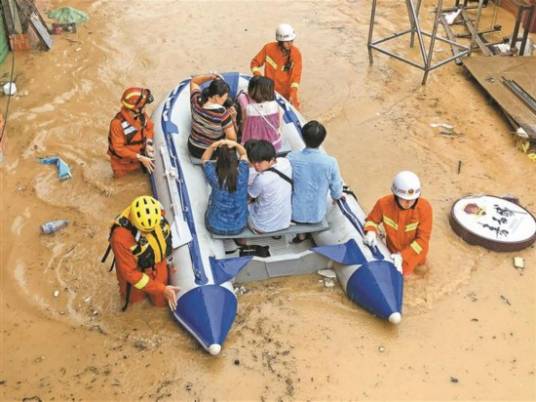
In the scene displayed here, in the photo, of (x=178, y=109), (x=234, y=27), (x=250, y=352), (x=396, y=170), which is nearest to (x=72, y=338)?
(x=250, y=352)

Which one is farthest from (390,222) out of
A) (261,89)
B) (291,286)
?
(261,89)

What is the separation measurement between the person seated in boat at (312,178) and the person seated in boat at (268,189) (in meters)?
0.08

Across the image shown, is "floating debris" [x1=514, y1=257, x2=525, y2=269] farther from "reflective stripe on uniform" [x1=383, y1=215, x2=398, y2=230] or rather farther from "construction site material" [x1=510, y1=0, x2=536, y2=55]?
"construction site material" [x1=510, y1=0, x2=536, y2=55]

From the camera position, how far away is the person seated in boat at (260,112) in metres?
4.98

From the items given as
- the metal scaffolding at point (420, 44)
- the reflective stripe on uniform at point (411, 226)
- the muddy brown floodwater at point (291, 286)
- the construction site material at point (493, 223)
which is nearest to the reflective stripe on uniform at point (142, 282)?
the muddy brown floodwater at point (291, 286)

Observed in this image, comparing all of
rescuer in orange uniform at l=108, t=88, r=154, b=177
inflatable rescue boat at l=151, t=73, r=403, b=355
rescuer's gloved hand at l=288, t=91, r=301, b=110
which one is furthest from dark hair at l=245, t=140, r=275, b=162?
rescuer's gloved hand at l=288, t=91, r=301, b=110

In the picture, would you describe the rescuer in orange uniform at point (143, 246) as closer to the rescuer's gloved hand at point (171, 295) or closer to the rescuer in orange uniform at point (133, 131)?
the rescuer's gloved hand at point (171, 295)

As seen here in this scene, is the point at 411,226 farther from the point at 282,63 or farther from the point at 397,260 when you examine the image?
the point at 282,63

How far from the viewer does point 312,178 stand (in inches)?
171

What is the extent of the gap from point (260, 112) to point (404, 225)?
153 cm

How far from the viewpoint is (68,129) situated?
6.76 m

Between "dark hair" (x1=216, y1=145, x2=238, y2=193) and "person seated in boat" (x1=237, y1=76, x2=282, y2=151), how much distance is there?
3.24 feet

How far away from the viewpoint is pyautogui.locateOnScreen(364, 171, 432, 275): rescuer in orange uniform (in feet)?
14.3

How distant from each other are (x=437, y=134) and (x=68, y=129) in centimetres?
411
